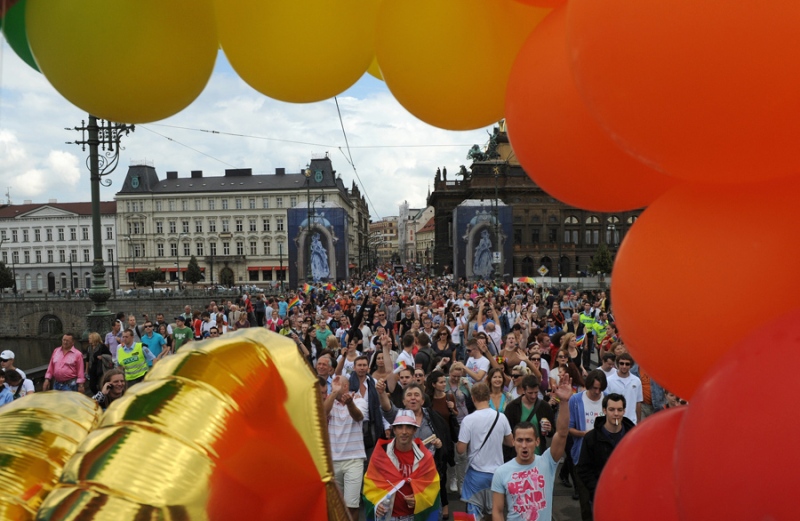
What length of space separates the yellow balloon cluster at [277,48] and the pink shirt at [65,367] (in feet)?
22.2

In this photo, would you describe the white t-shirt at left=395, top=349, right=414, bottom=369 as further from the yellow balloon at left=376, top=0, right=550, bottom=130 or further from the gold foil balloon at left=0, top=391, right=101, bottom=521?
the gold foil balloon at left=0, top=391, right=101, bottom=521

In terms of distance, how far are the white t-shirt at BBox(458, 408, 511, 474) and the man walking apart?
5.35m

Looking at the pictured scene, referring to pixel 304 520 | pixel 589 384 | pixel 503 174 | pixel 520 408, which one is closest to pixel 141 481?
pixel 304 520

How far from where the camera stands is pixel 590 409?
556 cm

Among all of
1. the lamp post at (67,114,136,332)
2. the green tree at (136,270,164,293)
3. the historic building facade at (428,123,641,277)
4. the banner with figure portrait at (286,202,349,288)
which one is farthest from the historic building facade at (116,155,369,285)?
the lamp post at (67,114,136,332)

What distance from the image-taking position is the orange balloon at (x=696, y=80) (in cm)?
112

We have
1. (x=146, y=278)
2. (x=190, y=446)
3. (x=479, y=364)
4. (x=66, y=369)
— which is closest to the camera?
(x=190, y=446)

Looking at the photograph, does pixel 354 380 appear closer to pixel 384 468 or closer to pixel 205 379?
pixel 384 468

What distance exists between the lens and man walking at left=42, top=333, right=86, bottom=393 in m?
7.95

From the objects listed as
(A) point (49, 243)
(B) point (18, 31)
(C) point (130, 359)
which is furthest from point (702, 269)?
(A) point (49, 243)

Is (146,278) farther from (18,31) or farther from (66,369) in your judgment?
(18,31)

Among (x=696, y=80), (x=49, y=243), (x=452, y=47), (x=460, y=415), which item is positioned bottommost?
(x=460, y=415)

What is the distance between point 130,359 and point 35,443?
7634 mm

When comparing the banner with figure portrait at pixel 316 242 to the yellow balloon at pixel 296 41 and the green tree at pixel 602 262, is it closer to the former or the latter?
the yellow balloon at pixel 296 41
